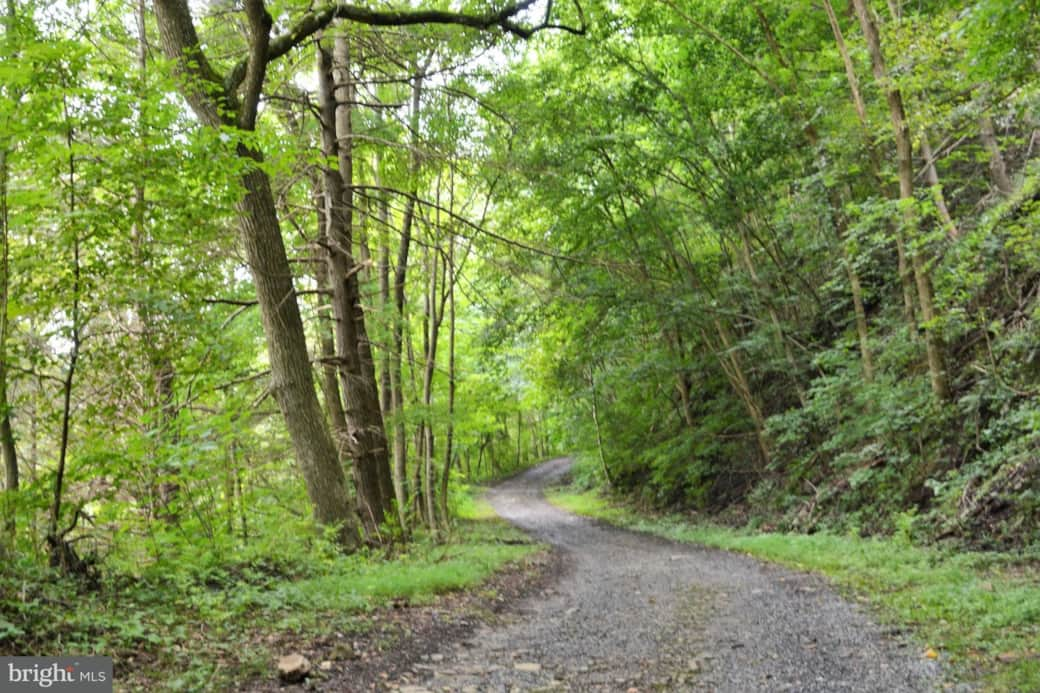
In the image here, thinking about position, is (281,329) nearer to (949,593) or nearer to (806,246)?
(949,593)

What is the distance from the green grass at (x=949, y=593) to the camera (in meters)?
4.42

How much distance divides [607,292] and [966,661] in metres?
8.93

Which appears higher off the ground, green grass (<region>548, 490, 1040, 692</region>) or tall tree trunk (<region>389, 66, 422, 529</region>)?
tall tree trunk (<region>389, 66, 422, 529</region>)

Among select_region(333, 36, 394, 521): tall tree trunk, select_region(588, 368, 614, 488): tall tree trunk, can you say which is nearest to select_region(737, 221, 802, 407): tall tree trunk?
select_region(588, 368, 614, 488): tall tree trunk

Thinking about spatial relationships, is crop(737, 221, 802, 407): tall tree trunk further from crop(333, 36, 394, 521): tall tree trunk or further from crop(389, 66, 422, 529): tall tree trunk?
crop(333, 36, 394, 521): tall tree trunk

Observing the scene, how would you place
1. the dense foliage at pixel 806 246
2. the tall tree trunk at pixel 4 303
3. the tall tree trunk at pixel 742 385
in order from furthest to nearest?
the tall tree trunk at pixel 742 385 < the dense foliage at pixel 806 246 < the tall tree trunk at pixel 4 303

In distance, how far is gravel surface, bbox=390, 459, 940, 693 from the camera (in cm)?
441

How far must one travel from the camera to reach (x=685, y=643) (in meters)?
5.46

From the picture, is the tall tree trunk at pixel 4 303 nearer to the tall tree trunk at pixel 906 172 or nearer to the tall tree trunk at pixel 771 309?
the tall tree trunk at pixel 906 172

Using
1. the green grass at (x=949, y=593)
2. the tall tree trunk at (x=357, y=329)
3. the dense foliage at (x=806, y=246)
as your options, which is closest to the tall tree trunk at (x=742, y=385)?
A: the dense foliage at (x=806, y=246)

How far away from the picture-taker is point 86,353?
477cm

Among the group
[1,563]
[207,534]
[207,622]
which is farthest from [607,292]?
[1,563]

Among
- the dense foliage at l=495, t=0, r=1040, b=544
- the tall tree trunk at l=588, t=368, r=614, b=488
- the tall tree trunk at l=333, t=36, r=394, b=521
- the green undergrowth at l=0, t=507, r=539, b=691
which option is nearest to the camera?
the green undergrowth at l=0, t=507, r=539, b=691

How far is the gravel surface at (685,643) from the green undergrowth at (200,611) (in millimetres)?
1003
